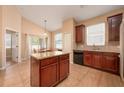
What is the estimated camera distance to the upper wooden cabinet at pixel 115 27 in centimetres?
398

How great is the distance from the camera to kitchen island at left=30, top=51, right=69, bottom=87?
7.33 ft

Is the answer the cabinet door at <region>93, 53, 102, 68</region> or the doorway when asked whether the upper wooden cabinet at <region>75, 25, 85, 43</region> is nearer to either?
the cabinet door at <region>93, 53, 102, 68</region>

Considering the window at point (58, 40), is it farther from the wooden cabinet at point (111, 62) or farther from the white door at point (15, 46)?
the wooden cabinet at point (111, 62)

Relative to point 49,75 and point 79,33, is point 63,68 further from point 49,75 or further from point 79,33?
point 79,33

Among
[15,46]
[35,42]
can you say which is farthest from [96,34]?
[35,42]

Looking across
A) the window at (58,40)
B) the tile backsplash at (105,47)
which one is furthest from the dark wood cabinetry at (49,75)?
the window at (58,40)

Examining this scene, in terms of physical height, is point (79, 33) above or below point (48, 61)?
above

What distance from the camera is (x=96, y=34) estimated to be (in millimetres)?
5398

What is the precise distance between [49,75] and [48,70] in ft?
0.47

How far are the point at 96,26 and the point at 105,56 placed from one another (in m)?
1.93

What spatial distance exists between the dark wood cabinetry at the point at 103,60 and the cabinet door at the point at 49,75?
2.45 meters

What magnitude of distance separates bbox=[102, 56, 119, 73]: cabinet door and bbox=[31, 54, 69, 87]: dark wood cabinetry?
194cm
